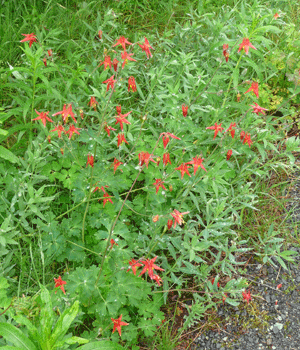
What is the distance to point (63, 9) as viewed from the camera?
12.5 ft

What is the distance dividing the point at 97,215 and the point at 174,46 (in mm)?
2029

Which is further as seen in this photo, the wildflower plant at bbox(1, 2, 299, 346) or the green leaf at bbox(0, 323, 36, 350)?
the wildflower plant at bbox(1, 2, 299, 346)

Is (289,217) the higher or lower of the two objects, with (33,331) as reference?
lower

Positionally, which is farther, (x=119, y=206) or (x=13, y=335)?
(x=119, y=206)

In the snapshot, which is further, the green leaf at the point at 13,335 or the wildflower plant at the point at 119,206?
the wildflower plant at the point at 119,206

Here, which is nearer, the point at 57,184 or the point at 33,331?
the point at 33,331

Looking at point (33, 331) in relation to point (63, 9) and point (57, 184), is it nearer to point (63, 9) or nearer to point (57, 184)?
point (57, 184)

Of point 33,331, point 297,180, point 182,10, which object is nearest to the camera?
point 33,331

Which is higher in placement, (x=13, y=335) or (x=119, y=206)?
(x=13, y=335)

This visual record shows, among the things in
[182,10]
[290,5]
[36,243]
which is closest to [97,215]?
[36,243]

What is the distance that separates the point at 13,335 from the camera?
1595 mm

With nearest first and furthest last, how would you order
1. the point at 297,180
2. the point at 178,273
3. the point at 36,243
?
the point at 36,243
the point at 178,273
the point at 297,180

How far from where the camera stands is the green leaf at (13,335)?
1.59m

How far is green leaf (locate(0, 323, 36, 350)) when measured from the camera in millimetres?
1587
